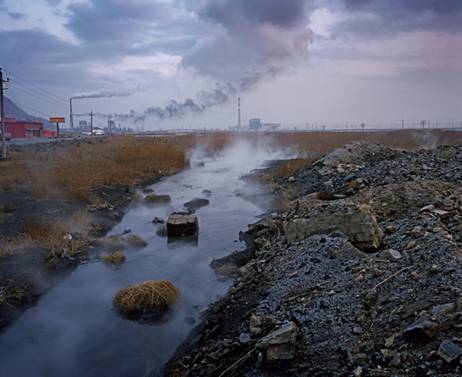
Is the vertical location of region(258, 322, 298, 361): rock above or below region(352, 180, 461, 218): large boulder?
below

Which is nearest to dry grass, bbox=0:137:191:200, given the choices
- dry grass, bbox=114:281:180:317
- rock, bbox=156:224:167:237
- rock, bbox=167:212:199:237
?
rock, bbox=156:224:167:237

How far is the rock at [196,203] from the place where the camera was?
54.9 feet

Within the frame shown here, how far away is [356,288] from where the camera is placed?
5711 mm

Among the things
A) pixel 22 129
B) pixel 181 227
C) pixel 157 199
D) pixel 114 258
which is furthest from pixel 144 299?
pixel 22 129

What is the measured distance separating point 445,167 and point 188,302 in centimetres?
1105

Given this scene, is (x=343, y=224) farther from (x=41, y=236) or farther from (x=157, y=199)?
(x=157, y=199)

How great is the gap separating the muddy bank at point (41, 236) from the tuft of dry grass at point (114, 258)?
59 centimetres

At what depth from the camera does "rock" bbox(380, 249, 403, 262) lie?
635 cm

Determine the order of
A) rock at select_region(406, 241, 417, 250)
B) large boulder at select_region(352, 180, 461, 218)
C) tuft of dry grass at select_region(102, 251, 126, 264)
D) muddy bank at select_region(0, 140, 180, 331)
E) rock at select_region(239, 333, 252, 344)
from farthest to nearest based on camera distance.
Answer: tuft of dry grass at select_region(102, 251, 126, 264) < large boulder at select_region(352, 180, 461, 218) < muddy bank at select_region(0, 140, 180, 331) < rock at select_region(406, 241, 417, 250) < rock at select_region(239, 333, 252, 344)

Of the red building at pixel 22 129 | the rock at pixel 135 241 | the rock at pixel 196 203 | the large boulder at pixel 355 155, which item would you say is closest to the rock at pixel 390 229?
the rock at pixel 135 241

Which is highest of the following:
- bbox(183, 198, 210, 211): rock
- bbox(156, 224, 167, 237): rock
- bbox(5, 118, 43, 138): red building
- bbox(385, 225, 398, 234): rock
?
bbox(5, 118, 43, 138): red building

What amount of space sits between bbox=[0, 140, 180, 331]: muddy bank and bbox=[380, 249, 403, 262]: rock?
271 inches

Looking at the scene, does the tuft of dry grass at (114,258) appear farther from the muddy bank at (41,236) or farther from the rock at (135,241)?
the rock at (135,241)

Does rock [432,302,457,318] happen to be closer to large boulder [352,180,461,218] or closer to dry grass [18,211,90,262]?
large boulder [352,180,461,218]
